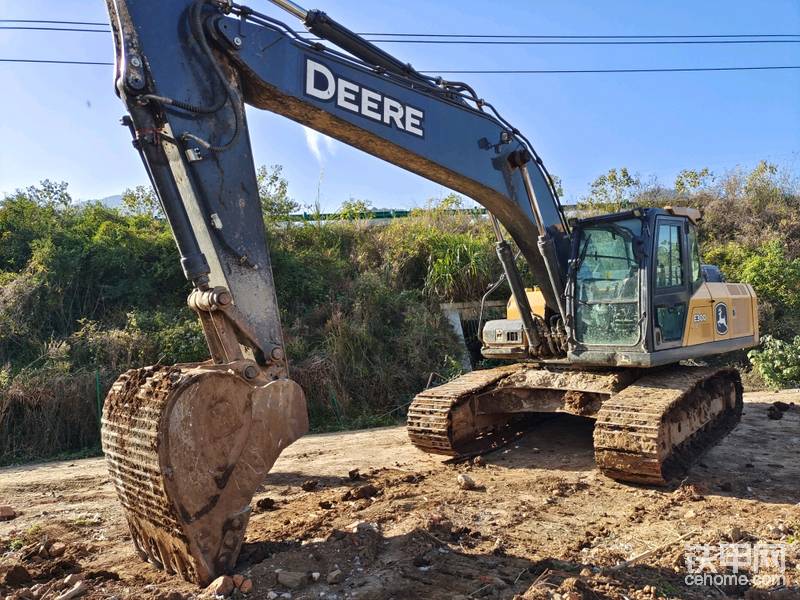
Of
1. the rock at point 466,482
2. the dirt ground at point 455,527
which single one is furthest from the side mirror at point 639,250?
the rock at point 466,482

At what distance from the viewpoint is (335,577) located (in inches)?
136

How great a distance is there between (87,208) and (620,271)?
1192 cm

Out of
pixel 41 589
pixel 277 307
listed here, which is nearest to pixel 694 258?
pixel 277 307

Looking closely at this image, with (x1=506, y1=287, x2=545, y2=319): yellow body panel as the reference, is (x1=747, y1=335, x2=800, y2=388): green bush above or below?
below

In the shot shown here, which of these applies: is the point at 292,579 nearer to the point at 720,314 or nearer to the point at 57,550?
the point at 57,550

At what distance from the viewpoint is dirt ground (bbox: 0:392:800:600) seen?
3.43 meters

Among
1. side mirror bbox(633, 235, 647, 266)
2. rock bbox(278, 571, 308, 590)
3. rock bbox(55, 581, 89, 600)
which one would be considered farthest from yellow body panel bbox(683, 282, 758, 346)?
rock bbox(55, 581, 89, 600)

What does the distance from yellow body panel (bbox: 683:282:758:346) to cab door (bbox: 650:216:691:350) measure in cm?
15

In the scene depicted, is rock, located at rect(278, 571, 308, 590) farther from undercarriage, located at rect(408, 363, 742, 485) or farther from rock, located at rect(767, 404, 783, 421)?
rock, located at rect(767, 404, 783, 421)

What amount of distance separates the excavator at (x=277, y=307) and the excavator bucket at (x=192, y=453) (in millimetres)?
11

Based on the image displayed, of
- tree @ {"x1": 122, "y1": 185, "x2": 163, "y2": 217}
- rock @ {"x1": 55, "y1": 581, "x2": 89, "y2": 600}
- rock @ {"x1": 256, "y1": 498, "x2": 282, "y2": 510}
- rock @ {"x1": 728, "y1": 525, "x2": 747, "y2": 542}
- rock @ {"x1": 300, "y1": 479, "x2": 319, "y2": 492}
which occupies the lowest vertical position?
rock @ {"x1": 300, "y1": 479, "x2": 319, "y2": 492}

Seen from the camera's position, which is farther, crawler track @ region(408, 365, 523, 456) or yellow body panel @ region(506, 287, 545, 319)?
yellow body panel @ region(506, 287, 545, 319)

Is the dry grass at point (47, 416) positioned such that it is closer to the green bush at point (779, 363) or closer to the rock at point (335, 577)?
the rock at point (335, 577)

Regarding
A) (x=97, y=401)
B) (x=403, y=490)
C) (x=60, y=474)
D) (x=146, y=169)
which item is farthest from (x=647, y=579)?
(x=97, y=401)
